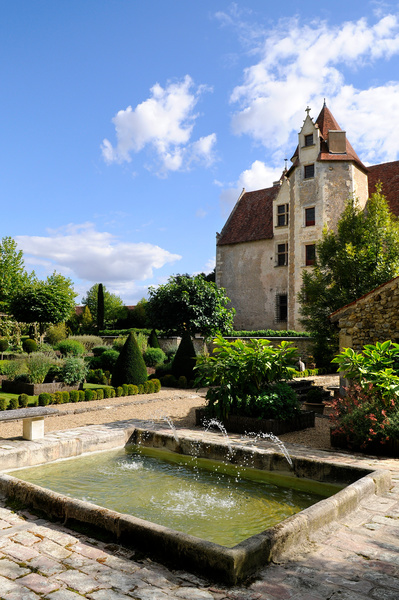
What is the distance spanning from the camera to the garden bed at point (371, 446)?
21.0ft

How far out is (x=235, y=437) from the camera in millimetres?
7527

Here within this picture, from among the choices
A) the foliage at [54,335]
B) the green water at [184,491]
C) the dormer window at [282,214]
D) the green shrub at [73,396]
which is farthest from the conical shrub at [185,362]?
the dormer window at [282,214]

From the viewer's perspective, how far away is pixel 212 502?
471 centimetres

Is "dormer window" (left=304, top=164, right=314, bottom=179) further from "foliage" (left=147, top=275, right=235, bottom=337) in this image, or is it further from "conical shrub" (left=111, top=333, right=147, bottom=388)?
"conical shrub" (left=111, top=333, right=147, bottom=388)

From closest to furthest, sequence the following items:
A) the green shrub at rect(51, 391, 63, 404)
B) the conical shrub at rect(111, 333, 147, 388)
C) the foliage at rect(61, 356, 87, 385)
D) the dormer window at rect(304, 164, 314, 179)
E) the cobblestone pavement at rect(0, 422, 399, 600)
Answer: the cobblestone pavement at rect(0, 422, 399, 600) → the green shrub at rect(51, 391, 63, 404) → the foliage at rect(61, 356, 87, 385) → the conical shrub at rect(111, 333, 147, 388) → the dormer window at rect(304, 164, 314, 179)

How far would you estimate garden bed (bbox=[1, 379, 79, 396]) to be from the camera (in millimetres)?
12695

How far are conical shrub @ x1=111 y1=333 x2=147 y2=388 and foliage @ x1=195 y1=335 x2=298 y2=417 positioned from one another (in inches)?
250

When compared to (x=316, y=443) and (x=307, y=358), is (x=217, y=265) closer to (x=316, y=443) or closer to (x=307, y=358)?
(x=307, y=358)

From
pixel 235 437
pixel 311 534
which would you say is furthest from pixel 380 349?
pixel 311 534

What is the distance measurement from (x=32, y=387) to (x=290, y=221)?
18.0 meters

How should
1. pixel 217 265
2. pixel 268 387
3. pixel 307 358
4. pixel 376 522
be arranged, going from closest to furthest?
pixel 376 522 → pixel 268 387 → pixel 307 358 → pixel 217 265

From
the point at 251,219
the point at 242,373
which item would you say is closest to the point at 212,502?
the point at 242,373

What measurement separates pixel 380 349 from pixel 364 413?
117 cm

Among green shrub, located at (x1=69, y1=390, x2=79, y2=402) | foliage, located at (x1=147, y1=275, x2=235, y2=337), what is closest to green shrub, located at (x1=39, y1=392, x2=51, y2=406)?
green shrub, located at (x1=69, y1=390, x2=79, y2=402)
